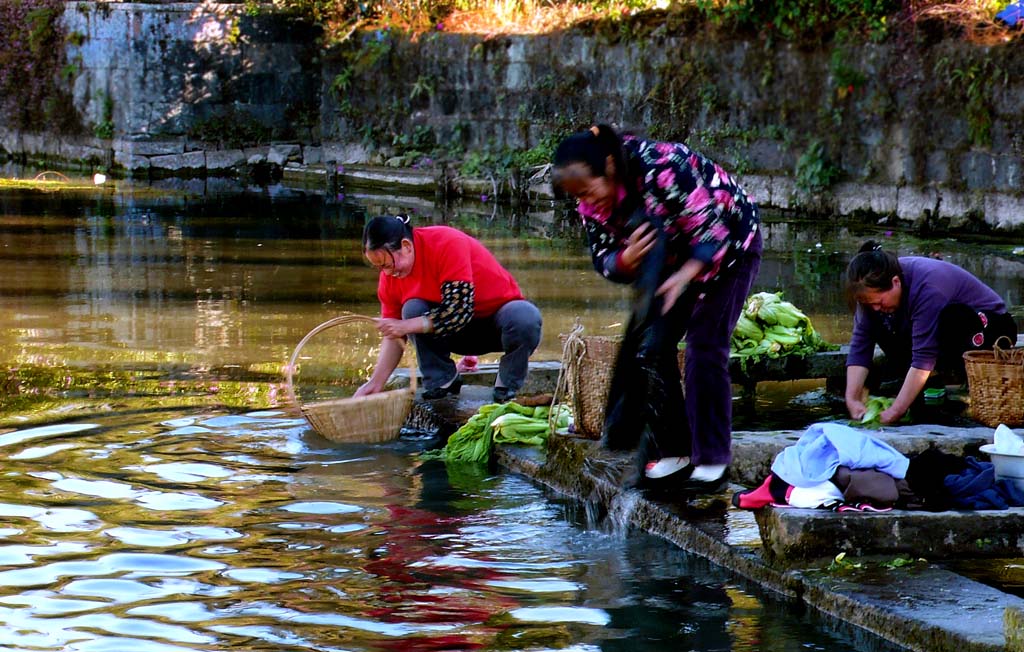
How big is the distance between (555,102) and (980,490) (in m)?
17.1

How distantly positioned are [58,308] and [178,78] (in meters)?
15.8

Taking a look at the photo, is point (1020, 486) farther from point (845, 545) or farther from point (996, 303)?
point (996, 303)

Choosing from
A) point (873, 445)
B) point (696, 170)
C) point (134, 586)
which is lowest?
point (134, 586)

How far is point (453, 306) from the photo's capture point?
7434mm

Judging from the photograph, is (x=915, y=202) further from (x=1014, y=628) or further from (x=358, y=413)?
(x=1014, y=628)

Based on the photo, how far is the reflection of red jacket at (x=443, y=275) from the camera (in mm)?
7445

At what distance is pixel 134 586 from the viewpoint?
5066 millimetres

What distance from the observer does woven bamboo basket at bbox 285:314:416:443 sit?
284 inches

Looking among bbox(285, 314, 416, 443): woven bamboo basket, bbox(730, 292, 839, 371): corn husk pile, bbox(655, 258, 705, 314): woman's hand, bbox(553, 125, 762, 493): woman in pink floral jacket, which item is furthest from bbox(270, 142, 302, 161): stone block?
bbox(655, 258, 705, 314): woman's hand

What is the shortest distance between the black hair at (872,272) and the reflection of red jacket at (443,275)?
5.93 feet

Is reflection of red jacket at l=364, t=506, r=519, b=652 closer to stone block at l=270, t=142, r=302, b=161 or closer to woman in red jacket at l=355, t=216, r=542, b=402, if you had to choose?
woman in red jacket at l=355, t=216, r=542, b=402

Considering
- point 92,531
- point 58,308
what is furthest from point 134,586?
point 58,308

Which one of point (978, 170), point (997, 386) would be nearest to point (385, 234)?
point (997, 386)

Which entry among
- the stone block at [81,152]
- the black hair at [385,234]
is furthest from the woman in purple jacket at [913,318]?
the stone block at [81,152]
